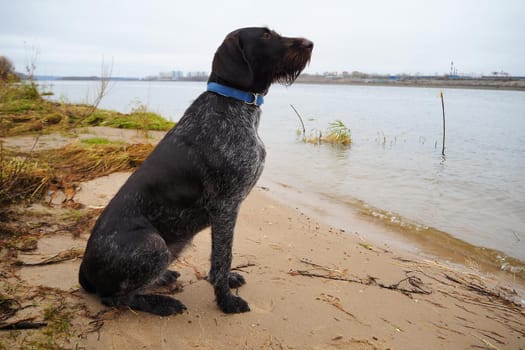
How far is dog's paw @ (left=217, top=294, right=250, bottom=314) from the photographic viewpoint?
3.26 meters

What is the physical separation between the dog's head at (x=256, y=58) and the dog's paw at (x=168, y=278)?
1.94 metres

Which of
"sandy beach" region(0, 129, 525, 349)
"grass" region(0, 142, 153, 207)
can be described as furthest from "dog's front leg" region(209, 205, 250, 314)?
"grass" region(0, 142, 153, 207)

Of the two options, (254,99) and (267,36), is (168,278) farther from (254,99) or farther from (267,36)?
(267,36)

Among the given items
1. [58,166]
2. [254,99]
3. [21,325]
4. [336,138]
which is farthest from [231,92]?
[336,138]

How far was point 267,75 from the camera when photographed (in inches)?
136

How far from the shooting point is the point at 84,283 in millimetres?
3168

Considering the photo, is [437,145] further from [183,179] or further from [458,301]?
[183,179]

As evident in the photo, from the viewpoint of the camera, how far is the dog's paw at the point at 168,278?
363 centimetres

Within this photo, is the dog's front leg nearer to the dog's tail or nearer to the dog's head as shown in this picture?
the dog's tail

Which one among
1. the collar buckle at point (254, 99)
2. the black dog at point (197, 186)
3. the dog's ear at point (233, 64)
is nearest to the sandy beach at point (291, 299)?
the black dog at point (197, 186)

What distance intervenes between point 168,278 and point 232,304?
78 cm

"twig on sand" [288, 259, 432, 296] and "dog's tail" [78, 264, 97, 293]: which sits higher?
"dog's tail" [78, 264, 97, 293]

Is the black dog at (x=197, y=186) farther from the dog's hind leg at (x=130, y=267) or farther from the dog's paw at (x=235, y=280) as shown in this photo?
the dog's paw at (x=235, y=280)

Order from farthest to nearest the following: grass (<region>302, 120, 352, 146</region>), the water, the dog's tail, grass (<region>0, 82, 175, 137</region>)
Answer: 1. grass (<region>302, 120, 352, 146</region>)
2. grass (<region>0, 82, 175, 137</region>)
3. the water
4. the dog's tail
